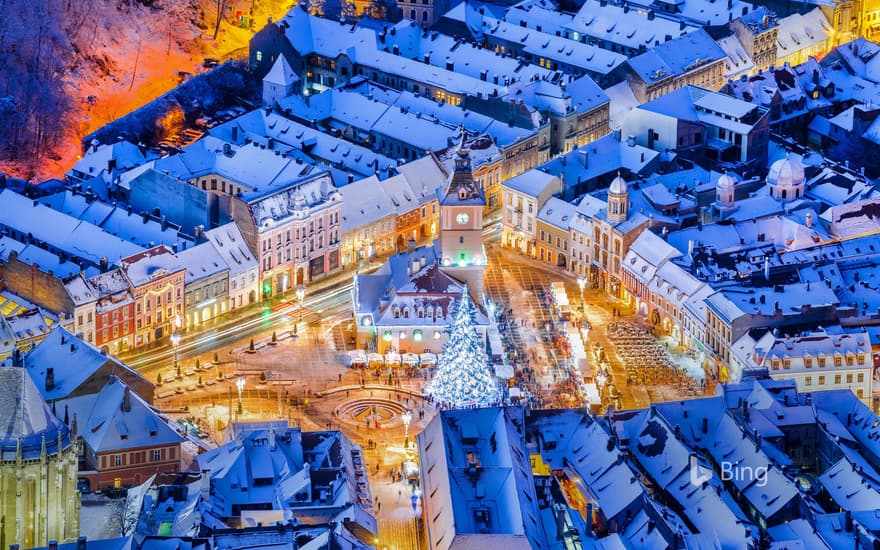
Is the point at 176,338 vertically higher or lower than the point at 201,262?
lower

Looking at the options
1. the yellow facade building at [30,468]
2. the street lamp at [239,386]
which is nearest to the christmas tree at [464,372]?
the street lamp at [239,386]

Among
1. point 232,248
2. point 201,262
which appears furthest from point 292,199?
point 201,262

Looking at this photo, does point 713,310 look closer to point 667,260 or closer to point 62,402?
point 667,260

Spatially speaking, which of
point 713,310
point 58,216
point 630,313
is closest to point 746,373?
point 713,310

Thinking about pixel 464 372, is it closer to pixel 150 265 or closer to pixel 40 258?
pixel 150 265

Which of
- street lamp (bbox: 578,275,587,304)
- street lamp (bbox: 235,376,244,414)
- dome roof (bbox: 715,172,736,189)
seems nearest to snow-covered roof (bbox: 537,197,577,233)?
street lamp (bbox: 578,275,587,304)

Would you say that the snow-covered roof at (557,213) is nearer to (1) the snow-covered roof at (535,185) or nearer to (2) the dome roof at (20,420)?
(1) the snow-covered roof at (535,185)

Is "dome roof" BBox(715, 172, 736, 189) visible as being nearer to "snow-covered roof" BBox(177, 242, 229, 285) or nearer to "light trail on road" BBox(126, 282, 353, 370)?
"light trail on road" BBox(126, 282, 353, 370)
